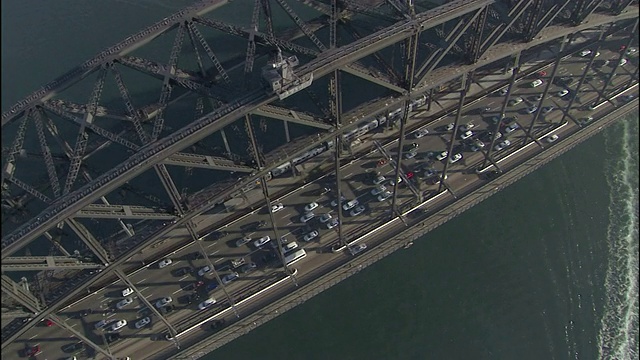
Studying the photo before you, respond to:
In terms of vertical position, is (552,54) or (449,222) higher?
(552,54)

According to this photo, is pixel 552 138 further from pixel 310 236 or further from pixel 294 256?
pixel 294 256

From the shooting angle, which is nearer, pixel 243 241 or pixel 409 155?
pixel 243 241

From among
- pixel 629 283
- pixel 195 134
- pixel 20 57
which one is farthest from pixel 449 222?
pixel 20 57

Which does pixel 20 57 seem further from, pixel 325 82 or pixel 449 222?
pixel 449 222

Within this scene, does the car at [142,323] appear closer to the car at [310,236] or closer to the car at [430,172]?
the car at [310,236]

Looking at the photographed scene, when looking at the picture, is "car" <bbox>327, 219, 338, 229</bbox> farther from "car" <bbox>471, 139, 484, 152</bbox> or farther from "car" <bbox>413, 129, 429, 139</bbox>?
"car" <bbox>471, 139, 484, 152</bbox>

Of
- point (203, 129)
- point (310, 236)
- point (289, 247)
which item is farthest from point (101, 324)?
point (203, 129)

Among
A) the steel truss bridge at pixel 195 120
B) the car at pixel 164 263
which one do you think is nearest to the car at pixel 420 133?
the steel truss bridge at pixel 195 120
